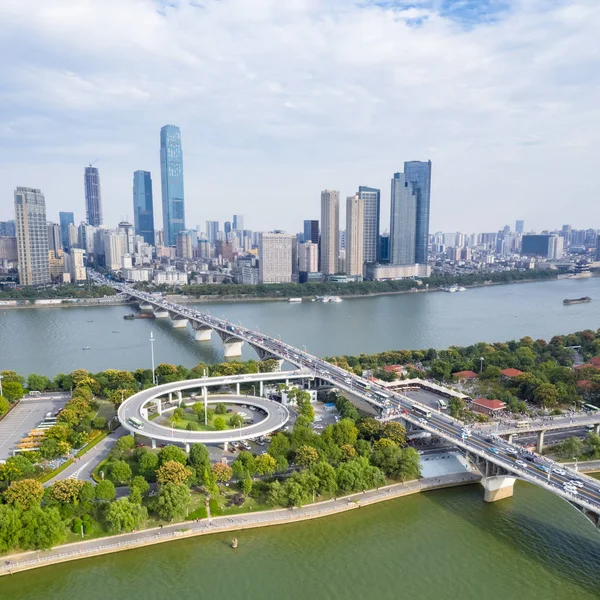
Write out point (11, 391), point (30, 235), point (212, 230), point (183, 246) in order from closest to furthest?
point (11, 391) → point (30, 235) → point (183, 246) → point (212, 230)

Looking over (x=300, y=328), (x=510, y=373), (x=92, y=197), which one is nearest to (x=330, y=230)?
(x=300, y=328)

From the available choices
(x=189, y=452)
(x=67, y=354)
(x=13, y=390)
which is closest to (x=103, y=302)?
(x=67, y=354)

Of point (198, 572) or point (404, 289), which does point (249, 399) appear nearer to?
point (198, 572)

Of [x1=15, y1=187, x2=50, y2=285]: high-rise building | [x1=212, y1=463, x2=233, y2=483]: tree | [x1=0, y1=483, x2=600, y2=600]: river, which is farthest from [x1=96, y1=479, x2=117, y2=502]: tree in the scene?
[x1=15, y1=187, x2=50, y2=285]: high-rise building

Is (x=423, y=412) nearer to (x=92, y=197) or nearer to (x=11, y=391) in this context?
(x=11, y=391)

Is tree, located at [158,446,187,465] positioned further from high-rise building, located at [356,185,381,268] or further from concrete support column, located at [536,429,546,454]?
high-rise building, located at [356,185,381,268]

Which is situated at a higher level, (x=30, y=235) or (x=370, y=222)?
(x=370, y=222)

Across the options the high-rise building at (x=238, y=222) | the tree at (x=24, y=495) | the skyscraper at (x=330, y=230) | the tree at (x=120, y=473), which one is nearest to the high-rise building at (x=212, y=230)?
the high-rise building at (x=238, y=222)
